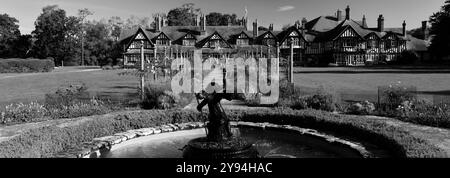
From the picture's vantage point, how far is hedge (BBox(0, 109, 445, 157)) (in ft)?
25.7

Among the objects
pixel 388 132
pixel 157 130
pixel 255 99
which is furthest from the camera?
pixel 255 99

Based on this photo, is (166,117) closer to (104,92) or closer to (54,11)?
(104,92)

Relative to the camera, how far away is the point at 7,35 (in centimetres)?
7100

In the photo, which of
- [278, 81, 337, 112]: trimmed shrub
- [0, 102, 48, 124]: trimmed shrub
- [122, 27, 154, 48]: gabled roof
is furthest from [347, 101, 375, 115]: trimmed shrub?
[122, 27, 154, 48]: gabled roof

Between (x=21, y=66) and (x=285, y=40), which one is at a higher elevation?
(x=285, y=40)

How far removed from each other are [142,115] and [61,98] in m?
4.65

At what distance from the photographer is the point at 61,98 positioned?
1466 cm

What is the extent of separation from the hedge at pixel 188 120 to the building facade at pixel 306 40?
4748 centimetres

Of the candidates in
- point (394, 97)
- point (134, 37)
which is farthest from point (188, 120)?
point (134, 37)

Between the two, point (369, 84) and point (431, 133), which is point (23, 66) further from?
point (431, 133)

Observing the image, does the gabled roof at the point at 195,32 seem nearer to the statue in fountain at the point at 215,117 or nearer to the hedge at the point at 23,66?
the hedge at the point at 23,66

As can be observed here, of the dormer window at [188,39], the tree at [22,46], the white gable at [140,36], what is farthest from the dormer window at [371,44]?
the tree at [22,46]
